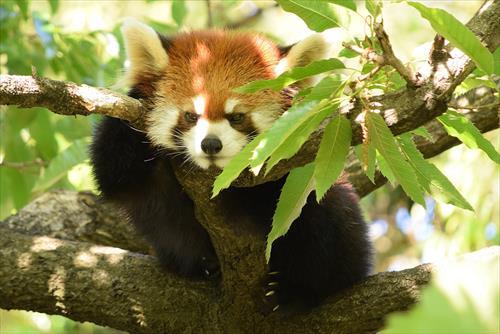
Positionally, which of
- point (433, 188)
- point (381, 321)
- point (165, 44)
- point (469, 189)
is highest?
point (433, 188)

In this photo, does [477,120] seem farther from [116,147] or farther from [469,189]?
[116,147]

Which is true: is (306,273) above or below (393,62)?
below

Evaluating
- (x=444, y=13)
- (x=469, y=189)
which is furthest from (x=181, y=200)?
(x=469, y=189)

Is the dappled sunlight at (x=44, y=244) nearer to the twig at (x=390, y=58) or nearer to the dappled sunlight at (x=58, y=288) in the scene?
the dappled sunlight at (x=58, y=288)

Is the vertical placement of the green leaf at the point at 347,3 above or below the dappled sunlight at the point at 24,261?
above

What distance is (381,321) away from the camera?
320 centimetres

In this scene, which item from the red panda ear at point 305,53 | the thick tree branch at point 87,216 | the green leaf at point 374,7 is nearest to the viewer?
the green leaf at point 374,7

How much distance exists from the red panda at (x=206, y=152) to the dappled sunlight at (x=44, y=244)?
1.36 feet

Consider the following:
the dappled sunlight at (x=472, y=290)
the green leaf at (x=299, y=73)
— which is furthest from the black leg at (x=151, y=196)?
the dappled sunlight at (x=472, y=290)

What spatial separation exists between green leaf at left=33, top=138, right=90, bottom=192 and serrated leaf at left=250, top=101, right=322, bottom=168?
228cm

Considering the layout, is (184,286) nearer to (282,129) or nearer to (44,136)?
(44,136)

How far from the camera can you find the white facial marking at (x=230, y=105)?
3.21 meters

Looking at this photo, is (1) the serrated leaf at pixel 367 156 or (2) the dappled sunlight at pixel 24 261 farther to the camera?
(2) the dappled sunlight at pixel 24 261

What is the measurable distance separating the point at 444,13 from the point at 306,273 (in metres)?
2.03
